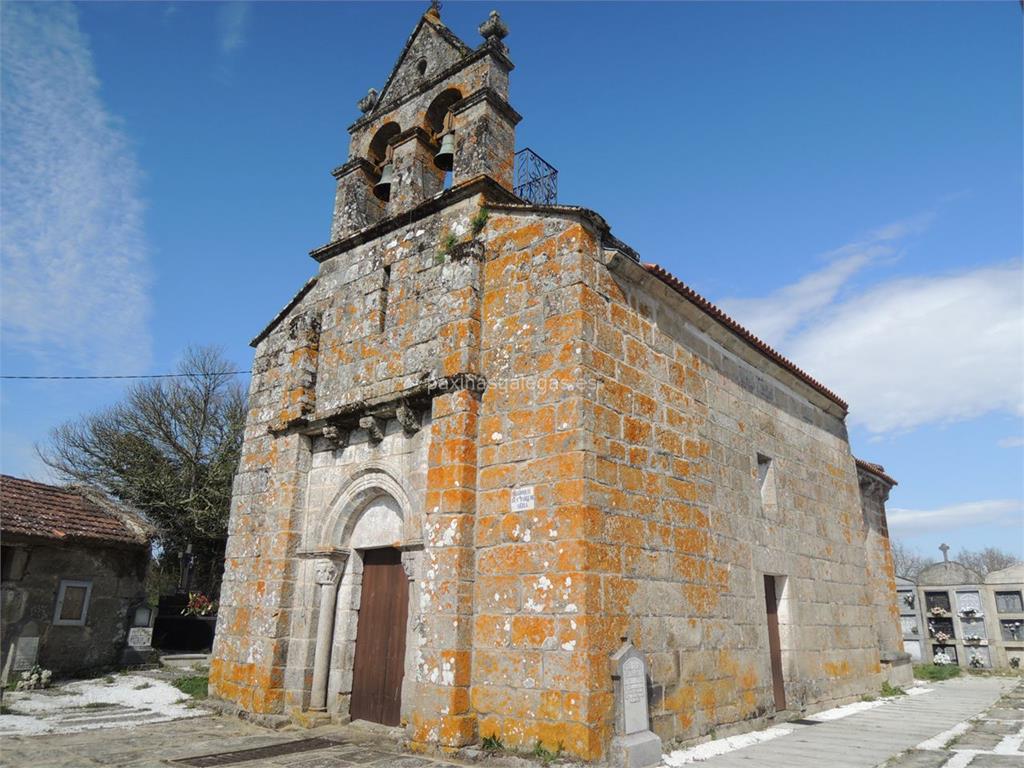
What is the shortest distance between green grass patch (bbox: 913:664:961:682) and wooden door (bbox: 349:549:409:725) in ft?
41.6

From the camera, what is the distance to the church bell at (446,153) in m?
8.59

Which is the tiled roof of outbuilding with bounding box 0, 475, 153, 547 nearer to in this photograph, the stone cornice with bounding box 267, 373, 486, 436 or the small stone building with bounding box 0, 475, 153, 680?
the small stone building with bounding box 0, 475, 153, 680

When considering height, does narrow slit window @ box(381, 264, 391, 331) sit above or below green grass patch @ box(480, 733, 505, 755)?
above

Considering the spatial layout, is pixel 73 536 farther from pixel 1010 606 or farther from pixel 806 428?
pixel 1010 606

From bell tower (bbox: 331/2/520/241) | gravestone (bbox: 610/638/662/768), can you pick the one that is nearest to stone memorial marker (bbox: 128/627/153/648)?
bell tower (bbox: 331/2/520/241)

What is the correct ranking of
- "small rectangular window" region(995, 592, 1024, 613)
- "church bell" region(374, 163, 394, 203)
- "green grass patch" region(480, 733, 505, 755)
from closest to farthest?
1. "green grass patch" region(480, 733, 505, 755)
2. "church bell" region(374, 163, 394, 203)
3. "small rectangular window" region(995, 592, 1024, 613)

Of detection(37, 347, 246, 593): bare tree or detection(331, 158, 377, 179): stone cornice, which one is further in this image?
detection(37, 347, 246, 593): bare tree

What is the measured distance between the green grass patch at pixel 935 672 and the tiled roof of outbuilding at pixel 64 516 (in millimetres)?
16167

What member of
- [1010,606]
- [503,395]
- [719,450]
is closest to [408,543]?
[503,395]

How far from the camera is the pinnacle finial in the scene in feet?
27.7

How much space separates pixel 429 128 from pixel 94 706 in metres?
8.73

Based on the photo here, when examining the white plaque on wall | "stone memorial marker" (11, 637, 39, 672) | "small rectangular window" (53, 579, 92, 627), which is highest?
the white plaque on wall

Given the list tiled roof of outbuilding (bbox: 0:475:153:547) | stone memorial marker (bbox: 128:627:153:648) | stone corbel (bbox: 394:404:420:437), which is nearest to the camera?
stone corbel (bbox: 394:404:420:437)

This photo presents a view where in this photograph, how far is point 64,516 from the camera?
11.4 metres
